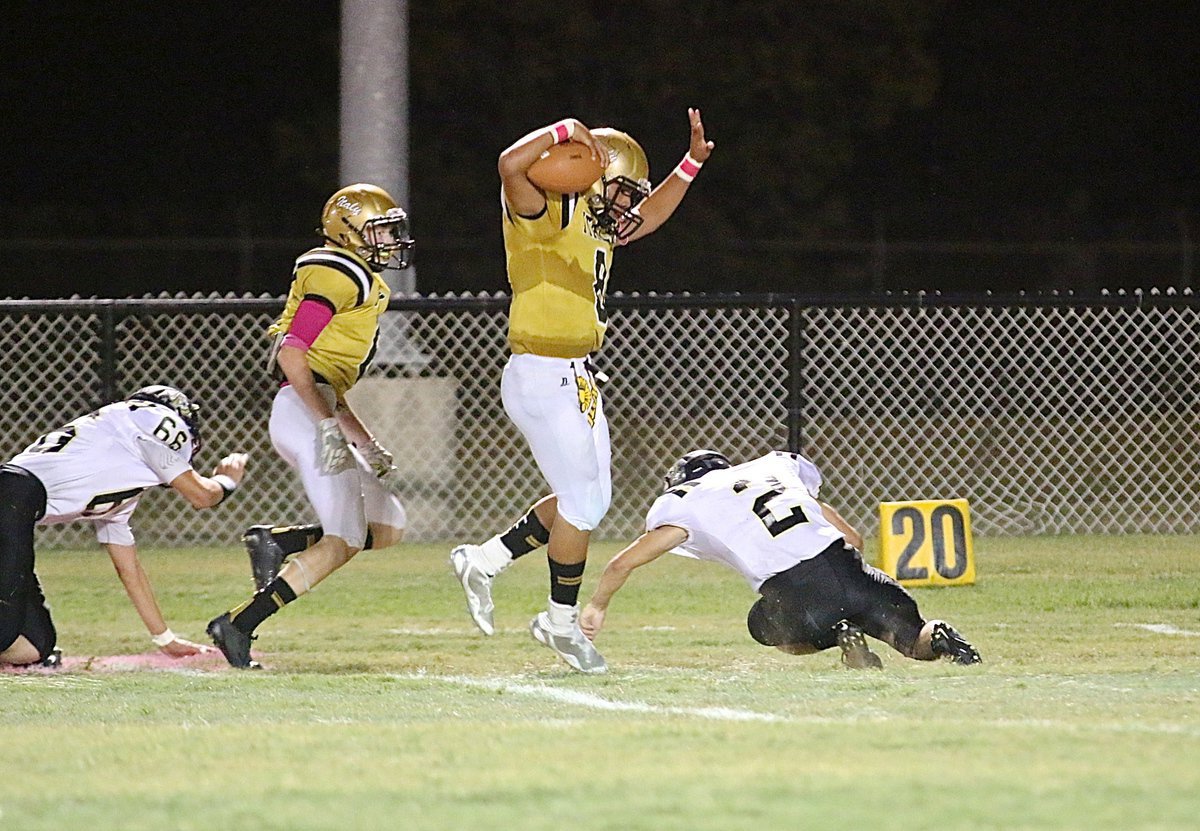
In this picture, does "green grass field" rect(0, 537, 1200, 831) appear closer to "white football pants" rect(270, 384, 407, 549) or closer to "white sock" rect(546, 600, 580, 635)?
"white sock" rect(546, 600, 580, 635)

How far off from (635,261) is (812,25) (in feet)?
12.2

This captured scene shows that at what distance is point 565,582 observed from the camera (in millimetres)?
7773

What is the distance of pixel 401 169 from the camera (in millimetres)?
12938

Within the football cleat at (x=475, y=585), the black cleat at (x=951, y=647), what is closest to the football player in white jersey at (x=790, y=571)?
the black cleat at (x=951, y=647)

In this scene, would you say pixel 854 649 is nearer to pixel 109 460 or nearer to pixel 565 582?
pixel 565 582

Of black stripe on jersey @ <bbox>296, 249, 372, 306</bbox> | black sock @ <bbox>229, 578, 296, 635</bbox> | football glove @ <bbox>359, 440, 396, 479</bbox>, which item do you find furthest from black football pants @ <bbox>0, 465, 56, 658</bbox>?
black stripe on jersey @ <bbox>296, 249, 372, 306</bbox>

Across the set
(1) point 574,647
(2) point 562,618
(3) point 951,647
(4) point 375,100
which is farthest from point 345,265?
(4) point 375,100

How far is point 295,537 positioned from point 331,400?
673 millimetres

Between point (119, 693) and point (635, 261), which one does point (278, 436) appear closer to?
point (119, 693)

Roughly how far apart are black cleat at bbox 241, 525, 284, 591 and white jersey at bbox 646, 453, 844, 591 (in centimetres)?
171

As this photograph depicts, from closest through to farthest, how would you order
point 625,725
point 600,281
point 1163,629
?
point 625,725 < point 600,281 < point 1163,629

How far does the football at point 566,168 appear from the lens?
7.43m

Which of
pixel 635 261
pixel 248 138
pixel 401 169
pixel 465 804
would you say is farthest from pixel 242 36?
pixel 465 804

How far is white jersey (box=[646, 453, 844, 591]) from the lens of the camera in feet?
25.1
